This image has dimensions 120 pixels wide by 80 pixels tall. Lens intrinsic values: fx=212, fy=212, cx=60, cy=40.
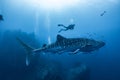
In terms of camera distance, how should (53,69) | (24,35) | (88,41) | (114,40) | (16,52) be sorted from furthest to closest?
1. (114,40)
2. (24,35)
3. (16,52)
4. (53,69)
5. (88,41)

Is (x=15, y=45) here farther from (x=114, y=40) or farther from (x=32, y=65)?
(x=114, y=40)

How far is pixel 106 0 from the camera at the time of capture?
133 feet

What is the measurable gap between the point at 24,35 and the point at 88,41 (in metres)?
21.8

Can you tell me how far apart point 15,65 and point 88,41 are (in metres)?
15.2

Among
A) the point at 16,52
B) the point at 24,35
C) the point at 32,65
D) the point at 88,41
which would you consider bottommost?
the point at 88,41

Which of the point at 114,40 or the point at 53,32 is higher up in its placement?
the point at 53,32

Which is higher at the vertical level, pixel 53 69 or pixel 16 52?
pixel 16 52

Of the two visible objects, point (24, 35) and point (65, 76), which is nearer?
point (65, 76)

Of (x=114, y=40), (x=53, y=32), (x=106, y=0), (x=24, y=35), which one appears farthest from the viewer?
(x=53, y=32)

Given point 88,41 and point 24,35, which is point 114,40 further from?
point 88,41

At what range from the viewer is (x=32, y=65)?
21.4 meters

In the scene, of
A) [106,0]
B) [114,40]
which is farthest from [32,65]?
[114,40]

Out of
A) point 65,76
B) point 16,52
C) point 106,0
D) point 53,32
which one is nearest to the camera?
point 65,76

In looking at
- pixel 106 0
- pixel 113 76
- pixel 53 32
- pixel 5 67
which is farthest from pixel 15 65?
pixel 53 32
